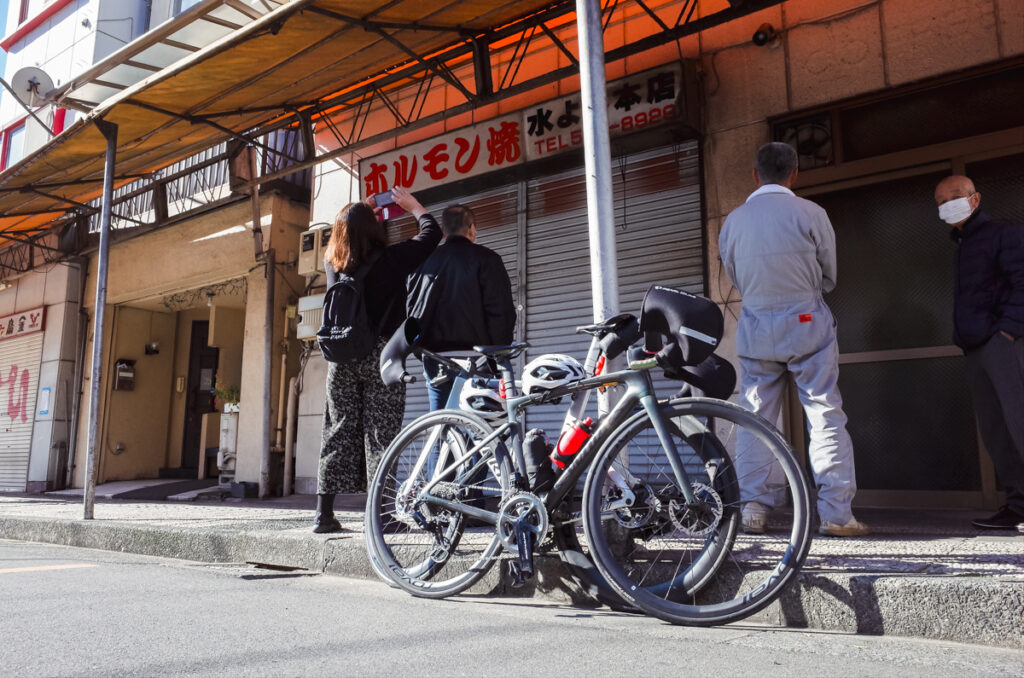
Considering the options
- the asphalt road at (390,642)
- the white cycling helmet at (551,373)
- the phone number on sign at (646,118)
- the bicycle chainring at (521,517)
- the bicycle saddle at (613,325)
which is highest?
the phone number on sign at (646,118)

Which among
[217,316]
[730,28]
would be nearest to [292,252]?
[217,316]

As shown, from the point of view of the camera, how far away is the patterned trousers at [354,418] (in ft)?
14.3

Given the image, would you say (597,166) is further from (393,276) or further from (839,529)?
(839,529)

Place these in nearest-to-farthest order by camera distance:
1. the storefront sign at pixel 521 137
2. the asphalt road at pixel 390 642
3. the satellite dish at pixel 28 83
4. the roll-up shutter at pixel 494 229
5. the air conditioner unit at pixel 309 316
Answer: the asphalt road at pixel 390 642 → the storefront sign at pixel 521 137 → the roll-up shutter at pixel 494 229 → the air conditioner unit at pixel 309 316 → the satellite dish at pixel 28 83

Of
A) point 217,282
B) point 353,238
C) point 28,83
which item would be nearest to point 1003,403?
point 353,238

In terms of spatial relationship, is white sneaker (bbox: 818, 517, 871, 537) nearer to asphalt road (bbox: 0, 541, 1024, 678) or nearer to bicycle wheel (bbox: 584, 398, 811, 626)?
bicycle wheel (bbox: 584, 398, 811, 626)

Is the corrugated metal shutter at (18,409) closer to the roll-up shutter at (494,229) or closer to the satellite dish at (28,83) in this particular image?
the satellite dish at (28,83)

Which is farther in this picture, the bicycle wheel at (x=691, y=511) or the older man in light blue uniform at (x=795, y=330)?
the older man in light blue uniform at (x=795, y=330)

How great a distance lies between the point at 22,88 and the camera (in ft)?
32.3

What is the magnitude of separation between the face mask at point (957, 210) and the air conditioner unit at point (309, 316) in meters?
6.74

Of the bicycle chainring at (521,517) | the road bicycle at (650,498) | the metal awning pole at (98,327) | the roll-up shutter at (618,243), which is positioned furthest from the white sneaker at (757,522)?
the metal awning pole at (98,327)

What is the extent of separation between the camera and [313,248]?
371 inches

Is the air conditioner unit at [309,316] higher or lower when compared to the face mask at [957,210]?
higher

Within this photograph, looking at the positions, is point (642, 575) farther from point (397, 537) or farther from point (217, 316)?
point (217, 316)
